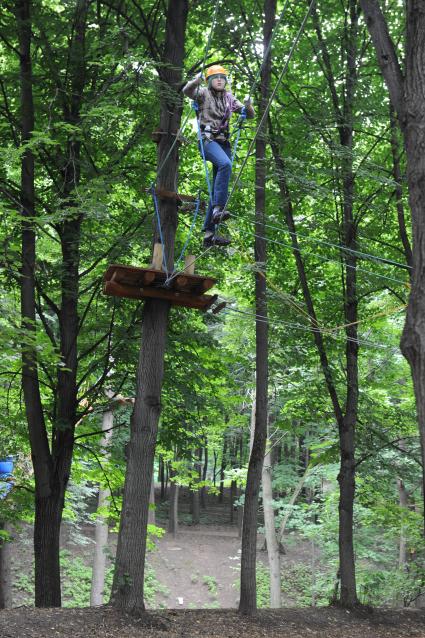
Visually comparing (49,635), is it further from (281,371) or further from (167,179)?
(281,371)

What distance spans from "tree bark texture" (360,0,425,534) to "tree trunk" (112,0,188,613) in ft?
11.9

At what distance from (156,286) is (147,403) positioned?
4.73ft

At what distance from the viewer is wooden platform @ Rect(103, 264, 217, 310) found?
7.73 meters

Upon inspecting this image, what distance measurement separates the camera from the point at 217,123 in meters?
7.01

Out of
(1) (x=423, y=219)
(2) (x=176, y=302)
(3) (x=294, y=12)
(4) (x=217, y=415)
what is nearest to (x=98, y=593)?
(4) (x=217, y=415)

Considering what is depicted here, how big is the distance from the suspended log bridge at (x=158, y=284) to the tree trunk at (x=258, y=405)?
1485 millimetres

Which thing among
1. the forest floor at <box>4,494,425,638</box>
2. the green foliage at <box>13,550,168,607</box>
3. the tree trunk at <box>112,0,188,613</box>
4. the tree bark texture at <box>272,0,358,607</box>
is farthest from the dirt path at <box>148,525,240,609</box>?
the tree trunk at <box>112,0,188,613</box>

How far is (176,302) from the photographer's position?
8531 millimetres

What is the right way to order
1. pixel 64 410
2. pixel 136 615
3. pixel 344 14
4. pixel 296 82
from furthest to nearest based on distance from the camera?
1. pixel 296 82
2. pixel 344 14
3. pixel 64 410
4. pixel 136 615

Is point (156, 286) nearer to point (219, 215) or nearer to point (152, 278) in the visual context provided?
point (152, 278)

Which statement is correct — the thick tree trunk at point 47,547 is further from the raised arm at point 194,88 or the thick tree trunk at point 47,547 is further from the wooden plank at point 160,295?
the raised arm at point 194,88

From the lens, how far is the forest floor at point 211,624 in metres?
7.27

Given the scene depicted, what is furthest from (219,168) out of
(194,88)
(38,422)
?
(38,422)

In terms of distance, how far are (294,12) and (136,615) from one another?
958 cm
